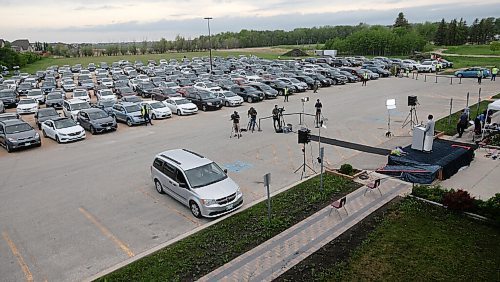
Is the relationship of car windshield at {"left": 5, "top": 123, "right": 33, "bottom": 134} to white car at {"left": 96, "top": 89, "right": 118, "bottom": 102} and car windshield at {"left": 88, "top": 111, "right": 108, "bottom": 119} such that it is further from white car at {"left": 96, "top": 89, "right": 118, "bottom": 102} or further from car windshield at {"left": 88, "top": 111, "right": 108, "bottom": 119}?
white car at {"left": 96, "top": 89, "right": 118, "bottom": 102}

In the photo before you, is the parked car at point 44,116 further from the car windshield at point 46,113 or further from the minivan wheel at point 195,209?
the minivan wheel at point 195,209

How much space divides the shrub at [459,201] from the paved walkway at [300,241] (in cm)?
173

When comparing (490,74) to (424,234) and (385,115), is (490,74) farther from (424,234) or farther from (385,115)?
(424,234)

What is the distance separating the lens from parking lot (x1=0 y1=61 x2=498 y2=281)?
995cm

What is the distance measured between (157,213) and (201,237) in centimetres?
237

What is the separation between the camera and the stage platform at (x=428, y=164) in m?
13.5

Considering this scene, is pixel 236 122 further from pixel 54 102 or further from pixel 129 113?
pixel 54 102

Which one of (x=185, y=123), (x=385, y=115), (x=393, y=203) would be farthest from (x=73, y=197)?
(x=385, y=115)

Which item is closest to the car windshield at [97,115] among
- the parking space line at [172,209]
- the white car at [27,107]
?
the white car at [27,107]

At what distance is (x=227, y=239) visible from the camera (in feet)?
33.2

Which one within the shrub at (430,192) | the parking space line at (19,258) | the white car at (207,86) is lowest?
the parking space line at (19,258)

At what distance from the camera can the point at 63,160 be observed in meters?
18.3

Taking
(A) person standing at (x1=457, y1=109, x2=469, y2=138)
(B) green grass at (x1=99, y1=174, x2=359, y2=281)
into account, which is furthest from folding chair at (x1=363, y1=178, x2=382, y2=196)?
(A) person standing at (x1=457, y1=109, x2=469, y2=138)

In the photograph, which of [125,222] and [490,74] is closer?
[125,222]
